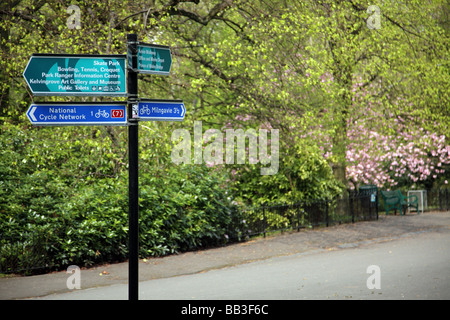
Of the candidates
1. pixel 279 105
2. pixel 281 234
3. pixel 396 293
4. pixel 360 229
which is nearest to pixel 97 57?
pixel 396 293

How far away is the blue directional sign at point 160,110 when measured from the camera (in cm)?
462

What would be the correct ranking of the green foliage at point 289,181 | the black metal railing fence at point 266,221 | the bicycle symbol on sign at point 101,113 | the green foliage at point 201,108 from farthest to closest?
the green foliage at point 289,181, the green foliage at point 201,108, the black metal railing fence at point 266,221, the bicycle symbol on sign at point 101,113

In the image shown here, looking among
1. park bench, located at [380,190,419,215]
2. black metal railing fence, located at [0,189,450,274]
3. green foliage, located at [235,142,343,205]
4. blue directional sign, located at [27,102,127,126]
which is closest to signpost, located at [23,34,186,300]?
blue directional sign, located at [27,102,127,126]

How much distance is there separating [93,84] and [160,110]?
0.62 meters

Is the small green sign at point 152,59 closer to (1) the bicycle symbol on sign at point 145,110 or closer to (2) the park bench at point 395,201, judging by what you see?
(1) the bicycle symbol on sign at point 145,110

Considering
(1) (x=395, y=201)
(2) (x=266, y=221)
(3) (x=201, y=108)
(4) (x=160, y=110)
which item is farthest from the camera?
(1) (x=395, y=201)

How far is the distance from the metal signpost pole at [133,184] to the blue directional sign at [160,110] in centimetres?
10

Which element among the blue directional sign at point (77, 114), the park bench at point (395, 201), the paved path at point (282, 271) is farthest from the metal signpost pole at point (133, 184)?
the park bench at point (395, 201)

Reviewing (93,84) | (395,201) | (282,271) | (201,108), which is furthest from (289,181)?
(93,84)

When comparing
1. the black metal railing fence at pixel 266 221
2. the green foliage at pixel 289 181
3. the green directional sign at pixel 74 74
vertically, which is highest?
the green directional sign at pixel 74 74

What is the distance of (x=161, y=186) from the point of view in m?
11.7

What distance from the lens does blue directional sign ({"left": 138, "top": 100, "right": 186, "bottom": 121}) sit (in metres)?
4.62

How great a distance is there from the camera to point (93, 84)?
4609 millimetres

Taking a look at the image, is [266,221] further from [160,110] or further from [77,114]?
[77,114]
